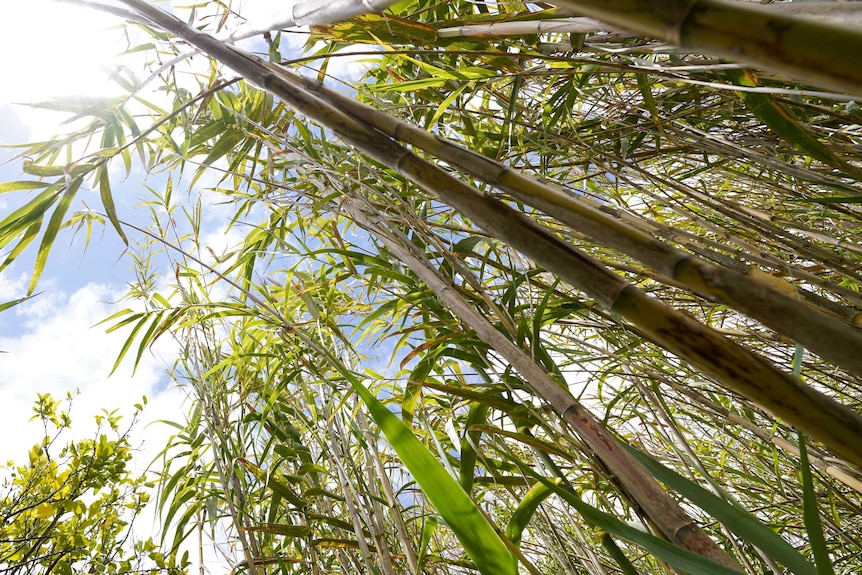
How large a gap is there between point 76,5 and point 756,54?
1.60ft

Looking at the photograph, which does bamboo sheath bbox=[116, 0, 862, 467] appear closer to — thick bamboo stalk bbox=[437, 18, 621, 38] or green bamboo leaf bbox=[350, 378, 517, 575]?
green bamboo leaf bbox=[350, 378, 517, 575]

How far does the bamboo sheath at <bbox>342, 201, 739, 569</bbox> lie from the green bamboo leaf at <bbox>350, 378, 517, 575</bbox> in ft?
0.36

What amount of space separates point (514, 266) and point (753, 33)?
24.7 inches

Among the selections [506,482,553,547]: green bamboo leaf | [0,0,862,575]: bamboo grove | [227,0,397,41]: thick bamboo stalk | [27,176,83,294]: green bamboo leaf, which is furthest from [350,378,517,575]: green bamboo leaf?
[27,176,83,294]: green bamboo leaf

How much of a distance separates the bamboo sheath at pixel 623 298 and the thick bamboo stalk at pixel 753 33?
0.07 metres

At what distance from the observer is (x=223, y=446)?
965mm

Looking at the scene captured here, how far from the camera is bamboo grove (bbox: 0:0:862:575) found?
0.58ft

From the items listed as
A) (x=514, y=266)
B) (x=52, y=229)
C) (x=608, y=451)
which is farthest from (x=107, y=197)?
(x=608, y=451)

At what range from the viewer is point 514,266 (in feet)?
2.47

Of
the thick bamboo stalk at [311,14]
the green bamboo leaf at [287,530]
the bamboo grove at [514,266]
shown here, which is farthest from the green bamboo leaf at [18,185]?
the green bamboo leaf at [287,530]

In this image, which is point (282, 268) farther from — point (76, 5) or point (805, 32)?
point (805, 32)

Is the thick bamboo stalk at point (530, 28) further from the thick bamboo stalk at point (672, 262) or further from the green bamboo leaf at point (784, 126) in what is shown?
the thick bamboo stalk at point (672, 262)

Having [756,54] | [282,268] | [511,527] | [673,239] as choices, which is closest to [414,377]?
[511,527]

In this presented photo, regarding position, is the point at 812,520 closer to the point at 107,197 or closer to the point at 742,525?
the point at 742,525
